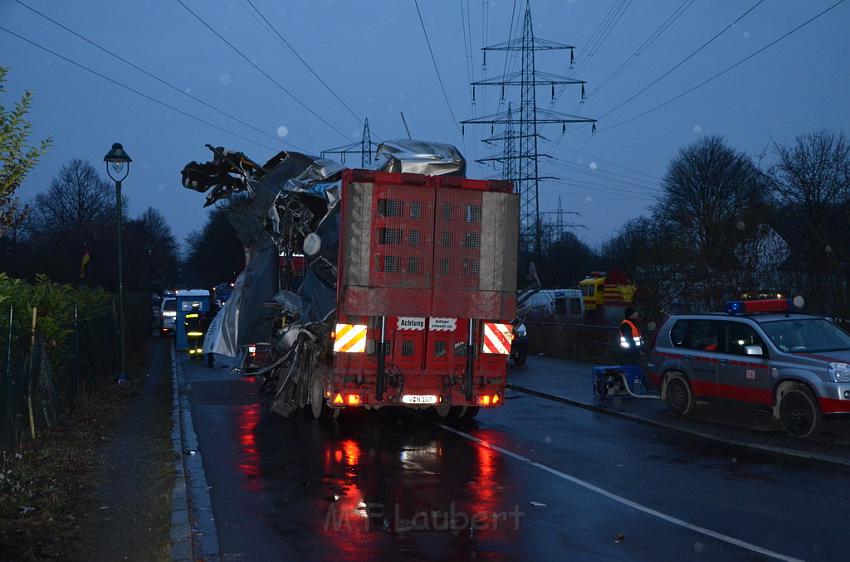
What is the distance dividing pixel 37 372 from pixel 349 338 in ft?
13.8

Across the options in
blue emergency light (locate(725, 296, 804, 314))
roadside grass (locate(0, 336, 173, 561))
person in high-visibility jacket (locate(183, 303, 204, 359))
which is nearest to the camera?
roadside grass (locate(0, 336, 173, 561))

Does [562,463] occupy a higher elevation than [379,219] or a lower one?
lower

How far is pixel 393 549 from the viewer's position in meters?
7.07

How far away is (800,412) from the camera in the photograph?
12531 mm

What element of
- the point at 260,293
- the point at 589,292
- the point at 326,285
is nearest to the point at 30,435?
the point at 326,285

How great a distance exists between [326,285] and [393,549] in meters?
7.32

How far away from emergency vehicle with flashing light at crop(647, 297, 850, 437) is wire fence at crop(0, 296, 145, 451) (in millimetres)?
9937

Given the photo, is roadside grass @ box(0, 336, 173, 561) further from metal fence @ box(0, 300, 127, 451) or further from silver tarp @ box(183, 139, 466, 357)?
silver tarp @ box(183, 139, 466, 357)

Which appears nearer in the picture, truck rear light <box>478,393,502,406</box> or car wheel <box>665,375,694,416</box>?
truck rear light <box>478,393,502,406</box>

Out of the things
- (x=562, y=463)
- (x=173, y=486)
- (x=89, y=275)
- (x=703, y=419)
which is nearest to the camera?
(x=173, y=486)

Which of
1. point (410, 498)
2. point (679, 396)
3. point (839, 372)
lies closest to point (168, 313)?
point (679, 396)

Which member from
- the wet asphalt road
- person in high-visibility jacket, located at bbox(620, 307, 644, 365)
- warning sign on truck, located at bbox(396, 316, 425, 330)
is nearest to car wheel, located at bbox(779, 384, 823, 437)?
the wet asphalt road

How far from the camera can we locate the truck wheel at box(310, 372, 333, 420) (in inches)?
559

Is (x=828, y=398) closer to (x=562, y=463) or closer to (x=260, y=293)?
(x=562, y=463)
